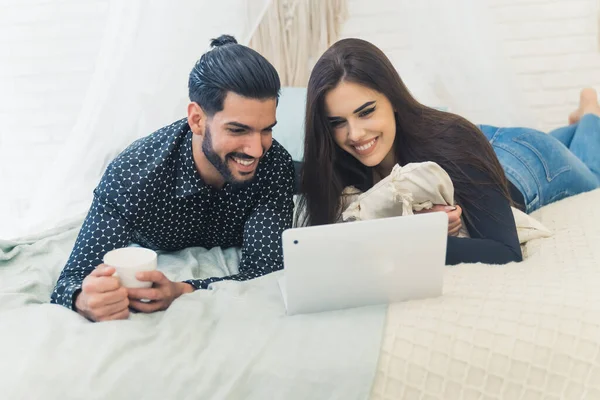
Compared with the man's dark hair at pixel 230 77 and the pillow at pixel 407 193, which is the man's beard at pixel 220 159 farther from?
the pillow at pixel 407 193

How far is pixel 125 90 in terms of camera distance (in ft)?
6.20

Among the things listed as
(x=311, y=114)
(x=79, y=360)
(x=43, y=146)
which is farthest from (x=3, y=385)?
(x=43, y=146)

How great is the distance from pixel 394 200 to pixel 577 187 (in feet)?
3.03

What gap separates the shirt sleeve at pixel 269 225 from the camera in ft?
5.04

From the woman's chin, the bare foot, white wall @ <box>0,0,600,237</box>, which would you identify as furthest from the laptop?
white wall @ <box>0,0,600,237</box>

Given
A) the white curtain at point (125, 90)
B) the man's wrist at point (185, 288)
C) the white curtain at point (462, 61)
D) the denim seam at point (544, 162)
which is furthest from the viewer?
the white curtain at point (462, 61)

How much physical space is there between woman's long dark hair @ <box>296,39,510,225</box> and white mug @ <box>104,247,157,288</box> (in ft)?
1.87

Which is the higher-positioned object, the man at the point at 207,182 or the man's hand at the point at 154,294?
the man at the point at 207,182

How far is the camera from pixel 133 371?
107 cm

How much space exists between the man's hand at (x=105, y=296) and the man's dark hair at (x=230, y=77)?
1.57 feet

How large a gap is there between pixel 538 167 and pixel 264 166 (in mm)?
891

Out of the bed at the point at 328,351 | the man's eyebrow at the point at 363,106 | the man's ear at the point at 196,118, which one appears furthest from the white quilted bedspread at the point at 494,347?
the man's ear at the point at 196,118

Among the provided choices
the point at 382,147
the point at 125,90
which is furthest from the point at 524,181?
the point at 125,90

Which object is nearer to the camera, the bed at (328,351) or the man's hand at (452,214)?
the bed at (328,351)
